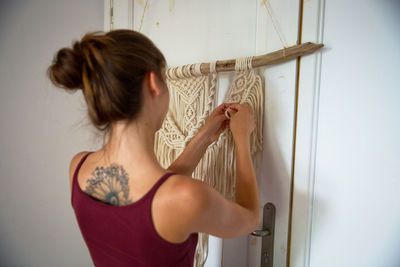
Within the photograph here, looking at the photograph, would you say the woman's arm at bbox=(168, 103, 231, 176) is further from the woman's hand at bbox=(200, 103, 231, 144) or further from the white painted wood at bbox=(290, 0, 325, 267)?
the white painted wood at bbox=(290, 0, 325, 267)

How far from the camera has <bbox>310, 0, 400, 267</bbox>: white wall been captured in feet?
1.78

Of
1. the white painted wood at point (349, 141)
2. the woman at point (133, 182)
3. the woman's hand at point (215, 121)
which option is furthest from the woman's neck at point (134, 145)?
the white painted wood at point (349, 141)

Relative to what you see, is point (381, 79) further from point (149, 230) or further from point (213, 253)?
point (213, 253)

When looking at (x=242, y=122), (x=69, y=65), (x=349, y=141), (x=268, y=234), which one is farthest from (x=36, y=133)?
(x=349, y=141)

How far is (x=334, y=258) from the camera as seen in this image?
63 centimetres

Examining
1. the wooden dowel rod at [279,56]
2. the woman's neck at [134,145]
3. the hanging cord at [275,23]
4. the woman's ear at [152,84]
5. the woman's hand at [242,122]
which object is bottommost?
the woman's neck at [134,145]

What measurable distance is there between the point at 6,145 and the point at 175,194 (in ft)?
3.20

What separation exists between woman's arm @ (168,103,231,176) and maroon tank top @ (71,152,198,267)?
0.22 meters

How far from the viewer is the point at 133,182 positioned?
0.49 metres

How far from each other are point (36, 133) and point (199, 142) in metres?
0.84

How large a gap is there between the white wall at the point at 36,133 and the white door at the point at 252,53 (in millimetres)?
508

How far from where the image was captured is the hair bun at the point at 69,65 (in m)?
0.47

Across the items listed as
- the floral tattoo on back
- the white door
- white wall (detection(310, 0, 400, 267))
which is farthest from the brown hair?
white wall (detection(310, 0, 400, 267))

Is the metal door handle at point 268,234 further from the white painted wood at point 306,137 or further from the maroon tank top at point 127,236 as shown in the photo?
the maroon tank top at point 127,236
